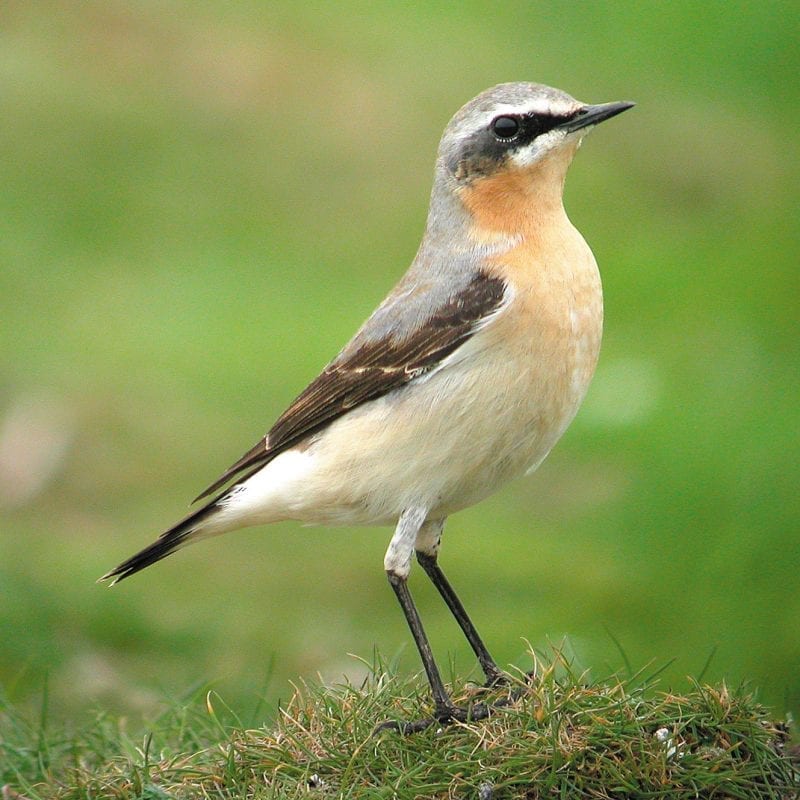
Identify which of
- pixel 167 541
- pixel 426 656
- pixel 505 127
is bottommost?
pixel 426 656

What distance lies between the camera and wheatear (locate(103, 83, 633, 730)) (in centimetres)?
673

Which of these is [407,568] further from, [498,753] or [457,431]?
[498,753]

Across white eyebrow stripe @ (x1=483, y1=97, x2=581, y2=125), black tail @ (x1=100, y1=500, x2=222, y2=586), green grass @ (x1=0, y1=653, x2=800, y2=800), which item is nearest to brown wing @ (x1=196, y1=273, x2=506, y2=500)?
black tail @ (x1=100, y1=500, x2=222, y2=586)

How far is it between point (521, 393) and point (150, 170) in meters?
9.71

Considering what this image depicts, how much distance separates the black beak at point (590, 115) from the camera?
22.6 feet

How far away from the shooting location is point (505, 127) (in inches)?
276

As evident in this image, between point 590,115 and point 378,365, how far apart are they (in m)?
1.45

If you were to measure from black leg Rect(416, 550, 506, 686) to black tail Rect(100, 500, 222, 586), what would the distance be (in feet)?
3.39

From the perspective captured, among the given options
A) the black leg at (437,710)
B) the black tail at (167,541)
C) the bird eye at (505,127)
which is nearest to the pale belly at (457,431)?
the black tail at (167,541)

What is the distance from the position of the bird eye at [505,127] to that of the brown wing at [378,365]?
25.7 inches

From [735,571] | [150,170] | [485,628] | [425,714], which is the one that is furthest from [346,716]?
[150,170]

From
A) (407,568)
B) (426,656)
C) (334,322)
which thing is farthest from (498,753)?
(334,322)

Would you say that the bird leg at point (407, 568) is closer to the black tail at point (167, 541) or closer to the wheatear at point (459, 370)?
the wheatear at point (459, 370)

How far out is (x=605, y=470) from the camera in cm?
1149
